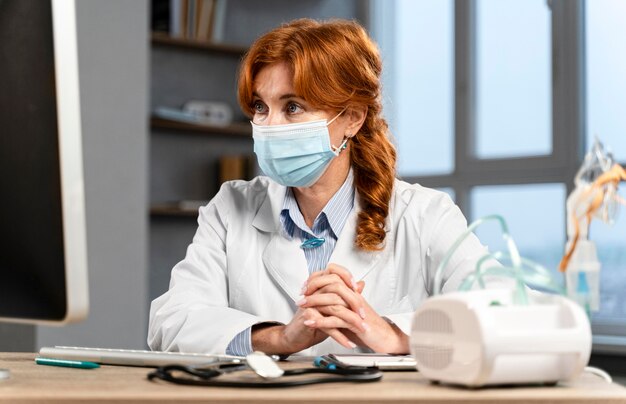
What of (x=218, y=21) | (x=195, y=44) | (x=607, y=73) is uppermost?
(x=218, y=21)

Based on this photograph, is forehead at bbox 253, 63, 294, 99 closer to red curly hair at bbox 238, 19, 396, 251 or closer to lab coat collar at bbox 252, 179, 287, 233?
red curly hair at bbox 238, 19, 396, 251

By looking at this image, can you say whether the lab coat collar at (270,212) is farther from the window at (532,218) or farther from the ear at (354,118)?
the window at (532,218)

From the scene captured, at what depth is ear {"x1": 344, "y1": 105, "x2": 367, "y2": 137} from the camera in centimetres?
206

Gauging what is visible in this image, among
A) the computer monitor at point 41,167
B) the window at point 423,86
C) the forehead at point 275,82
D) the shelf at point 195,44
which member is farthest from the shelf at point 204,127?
the computer monitor at point 41,167

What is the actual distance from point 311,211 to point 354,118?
24cm

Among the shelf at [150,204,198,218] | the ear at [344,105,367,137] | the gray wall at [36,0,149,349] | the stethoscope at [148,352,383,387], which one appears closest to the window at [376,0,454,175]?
the shelf at [150,204,198,218]

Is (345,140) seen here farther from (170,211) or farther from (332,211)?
(170,211)

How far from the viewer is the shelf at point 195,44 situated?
4.25 meters

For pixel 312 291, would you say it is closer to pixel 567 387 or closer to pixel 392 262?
pixel 392 262

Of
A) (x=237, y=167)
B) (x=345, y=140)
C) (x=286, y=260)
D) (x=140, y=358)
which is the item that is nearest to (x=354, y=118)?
(x=345, y=140)

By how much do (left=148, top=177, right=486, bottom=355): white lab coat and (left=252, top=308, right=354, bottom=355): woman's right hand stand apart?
0.18m

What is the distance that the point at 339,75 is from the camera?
76.6 inches

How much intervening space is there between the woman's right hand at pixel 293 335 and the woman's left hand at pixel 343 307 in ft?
0.05

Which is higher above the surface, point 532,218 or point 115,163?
point 115,163
